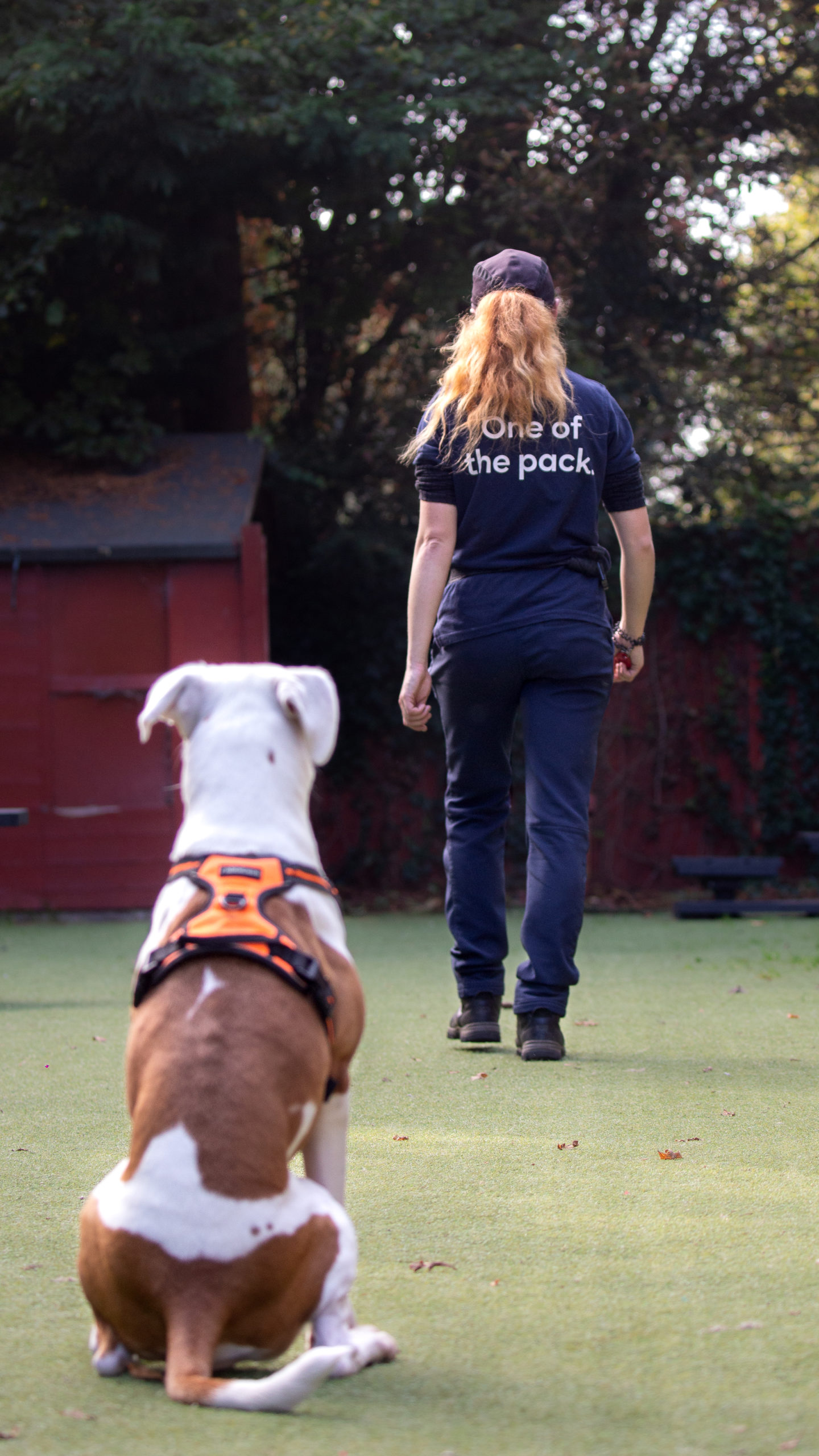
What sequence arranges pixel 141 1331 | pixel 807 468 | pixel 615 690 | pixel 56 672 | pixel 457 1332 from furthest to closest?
pixel 807 468 → pixel 615 690 → pixel 56 672 → pixel 457 1332 → pixel 141 1331

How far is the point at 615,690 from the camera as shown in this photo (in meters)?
9.97

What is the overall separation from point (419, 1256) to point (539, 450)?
232cm

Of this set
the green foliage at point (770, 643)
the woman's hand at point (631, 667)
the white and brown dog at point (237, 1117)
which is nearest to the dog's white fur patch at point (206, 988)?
the white and brown dog at point (237, 1117)

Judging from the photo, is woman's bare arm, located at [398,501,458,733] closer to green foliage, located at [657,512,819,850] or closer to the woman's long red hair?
the woman's long red hair

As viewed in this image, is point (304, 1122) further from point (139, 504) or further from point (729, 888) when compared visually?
point (139, 504)

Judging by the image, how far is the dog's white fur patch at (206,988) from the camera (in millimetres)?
1720

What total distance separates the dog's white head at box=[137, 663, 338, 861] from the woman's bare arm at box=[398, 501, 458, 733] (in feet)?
6.36

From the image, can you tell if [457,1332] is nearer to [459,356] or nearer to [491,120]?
[459,356]

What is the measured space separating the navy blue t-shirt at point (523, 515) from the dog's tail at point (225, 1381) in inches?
97.1

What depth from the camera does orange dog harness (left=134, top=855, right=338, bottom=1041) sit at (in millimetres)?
1753

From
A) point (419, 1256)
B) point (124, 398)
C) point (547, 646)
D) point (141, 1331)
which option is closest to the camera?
point (141, 1331)

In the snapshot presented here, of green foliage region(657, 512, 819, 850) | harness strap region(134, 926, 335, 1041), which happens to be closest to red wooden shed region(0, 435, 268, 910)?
green foliage region(657, 512, 819, 850)

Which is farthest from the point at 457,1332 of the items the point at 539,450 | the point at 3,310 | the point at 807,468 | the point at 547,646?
the point at 807,468

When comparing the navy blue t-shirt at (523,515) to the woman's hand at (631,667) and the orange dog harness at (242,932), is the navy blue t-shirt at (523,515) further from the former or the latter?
the orange dog harness at (242,932)
